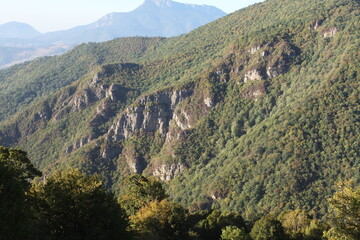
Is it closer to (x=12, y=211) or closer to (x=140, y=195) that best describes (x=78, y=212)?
(x=12, y=211)

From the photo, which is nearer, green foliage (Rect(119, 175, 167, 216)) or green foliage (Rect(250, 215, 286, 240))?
green foliage (Rect(250, 215, 286, 240))

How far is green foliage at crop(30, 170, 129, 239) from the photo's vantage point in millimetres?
34344

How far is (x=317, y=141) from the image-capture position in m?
154

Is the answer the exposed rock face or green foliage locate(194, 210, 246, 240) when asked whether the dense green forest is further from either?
the exposed rock face

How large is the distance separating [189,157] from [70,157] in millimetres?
74057

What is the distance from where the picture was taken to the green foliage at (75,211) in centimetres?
3434

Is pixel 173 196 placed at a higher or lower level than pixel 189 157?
lower

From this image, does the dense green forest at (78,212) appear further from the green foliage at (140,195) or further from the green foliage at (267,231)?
the green foliage at (140,195)

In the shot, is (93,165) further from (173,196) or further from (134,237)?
(134,237)

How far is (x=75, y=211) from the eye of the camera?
35.4 meters

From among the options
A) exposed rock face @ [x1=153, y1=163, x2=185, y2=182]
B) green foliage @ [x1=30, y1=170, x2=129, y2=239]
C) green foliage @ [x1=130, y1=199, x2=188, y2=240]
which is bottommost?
exposed rock face @ [x1=153, y1=163, x2=185, y2=182]

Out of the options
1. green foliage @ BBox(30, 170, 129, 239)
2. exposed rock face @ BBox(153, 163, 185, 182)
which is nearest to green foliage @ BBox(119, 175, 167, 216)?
green foliage @ BBox(30, 170, 129, 239)

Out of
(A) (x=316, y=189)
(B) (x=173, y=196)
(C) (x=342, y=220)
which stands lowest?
(B) (x=173, y=196)

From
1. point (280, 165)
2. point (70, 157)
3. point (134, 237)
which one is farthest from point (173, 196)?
point (134, 237)
